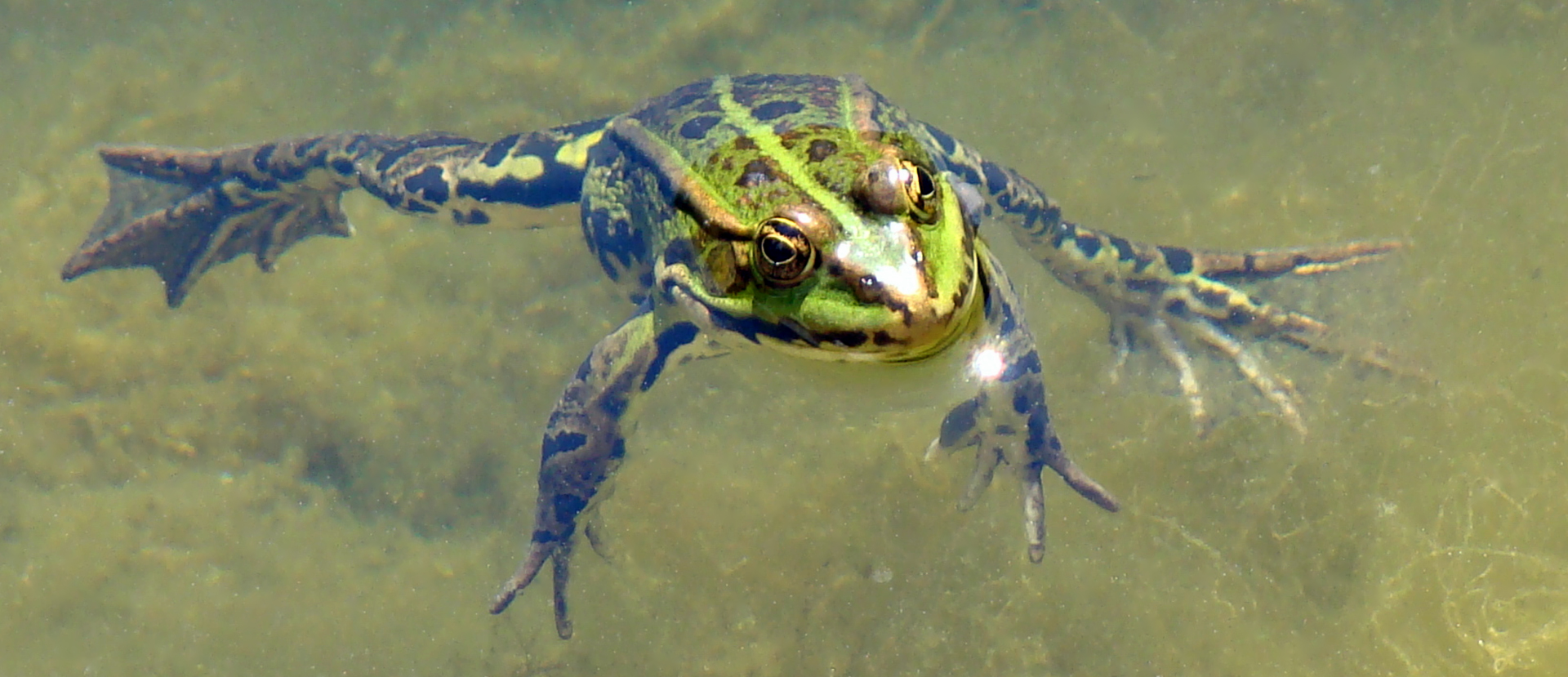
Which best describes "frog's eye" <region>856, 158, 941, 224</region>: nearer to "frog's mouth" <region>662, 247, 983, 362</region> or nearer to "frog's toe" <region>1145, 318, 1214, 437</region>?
"frog's mouth" <region>662, 247, 983, 362</region>

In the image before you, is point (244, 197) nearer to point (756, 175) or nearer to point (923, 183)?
point (756, 175)

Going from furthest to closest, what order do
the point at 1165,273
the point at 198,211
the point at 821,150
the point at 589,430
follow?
the point at 198,211
the point at 1165,273
the point at 589,430
the point at 821,150

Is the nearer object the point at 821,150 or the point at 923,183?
the point at 923,183

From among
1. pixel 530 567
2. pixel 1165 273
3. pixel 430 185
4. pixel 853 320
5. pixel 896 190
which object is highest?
pixel 896 190

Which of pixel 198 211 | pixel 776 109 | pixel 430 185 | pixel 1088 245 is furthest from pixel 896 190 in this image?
pixel 198 211

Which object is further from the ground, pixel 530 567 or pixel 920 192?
pixel 920 192

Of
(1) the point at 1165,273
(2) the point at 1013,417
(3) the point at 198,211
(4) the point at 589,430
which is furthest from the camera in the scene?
(3) the point at 198,211

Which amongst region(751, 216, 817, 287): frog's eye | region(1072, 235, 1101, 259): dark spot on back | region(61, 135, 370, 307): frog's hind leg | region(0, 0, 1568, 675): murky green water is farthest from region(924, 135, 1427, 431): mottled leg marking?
region(61, 135, 370, 307): frog's hind leg
